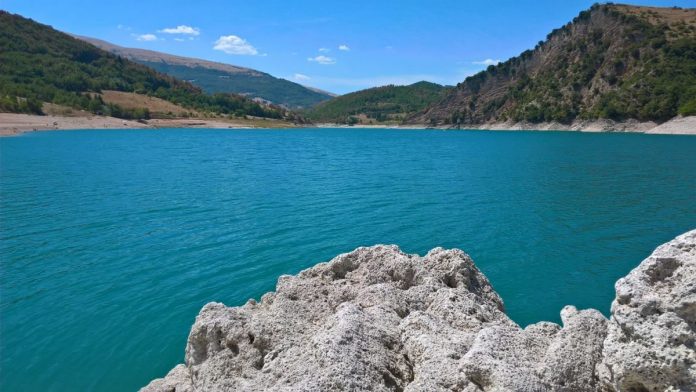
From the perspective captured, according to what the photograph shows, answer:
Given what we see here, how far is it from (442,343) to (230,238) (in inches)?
681

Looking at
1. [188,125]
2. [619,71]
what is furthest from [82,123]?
[619,71]

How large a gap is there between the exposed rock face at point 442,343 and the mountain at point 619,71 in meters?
138

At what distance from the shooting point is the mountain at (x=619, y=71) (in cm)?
13238

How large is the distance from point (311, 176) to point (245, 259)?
26.5 meters

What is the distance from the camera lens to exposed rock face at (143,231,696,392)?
6.43m

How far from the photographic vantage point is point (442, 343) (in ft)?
24.7

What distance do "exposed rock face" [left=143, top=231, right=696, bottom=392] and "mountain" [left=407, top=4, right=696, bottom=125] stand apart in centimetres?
13795

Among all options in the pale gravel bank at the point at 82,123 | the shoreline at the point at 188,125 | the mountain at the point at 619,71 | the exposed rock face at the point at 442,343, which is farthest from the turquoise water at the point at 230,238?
the mountain at the point at 619,71

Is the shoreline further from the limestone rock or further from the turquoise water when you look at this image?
the limestone rock

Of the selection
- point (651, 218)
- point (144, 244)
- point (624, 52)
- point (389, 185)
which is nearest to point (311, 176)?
point (389, 185)

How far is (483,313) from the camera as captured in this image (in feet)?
30.7

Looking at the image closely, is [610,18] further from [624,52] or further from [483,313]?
[483,313]

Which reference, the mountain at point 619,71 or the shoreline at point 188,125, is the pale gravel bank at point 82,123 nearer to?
the shoreline at point 188,125

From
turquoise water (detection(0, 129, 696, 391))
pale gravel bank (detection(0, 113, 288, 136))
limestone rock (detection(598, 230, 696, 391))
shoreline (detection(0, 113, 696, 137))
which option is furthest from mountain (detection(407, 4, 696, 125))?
limestone rock (detection(598, 230, 696, 391))
